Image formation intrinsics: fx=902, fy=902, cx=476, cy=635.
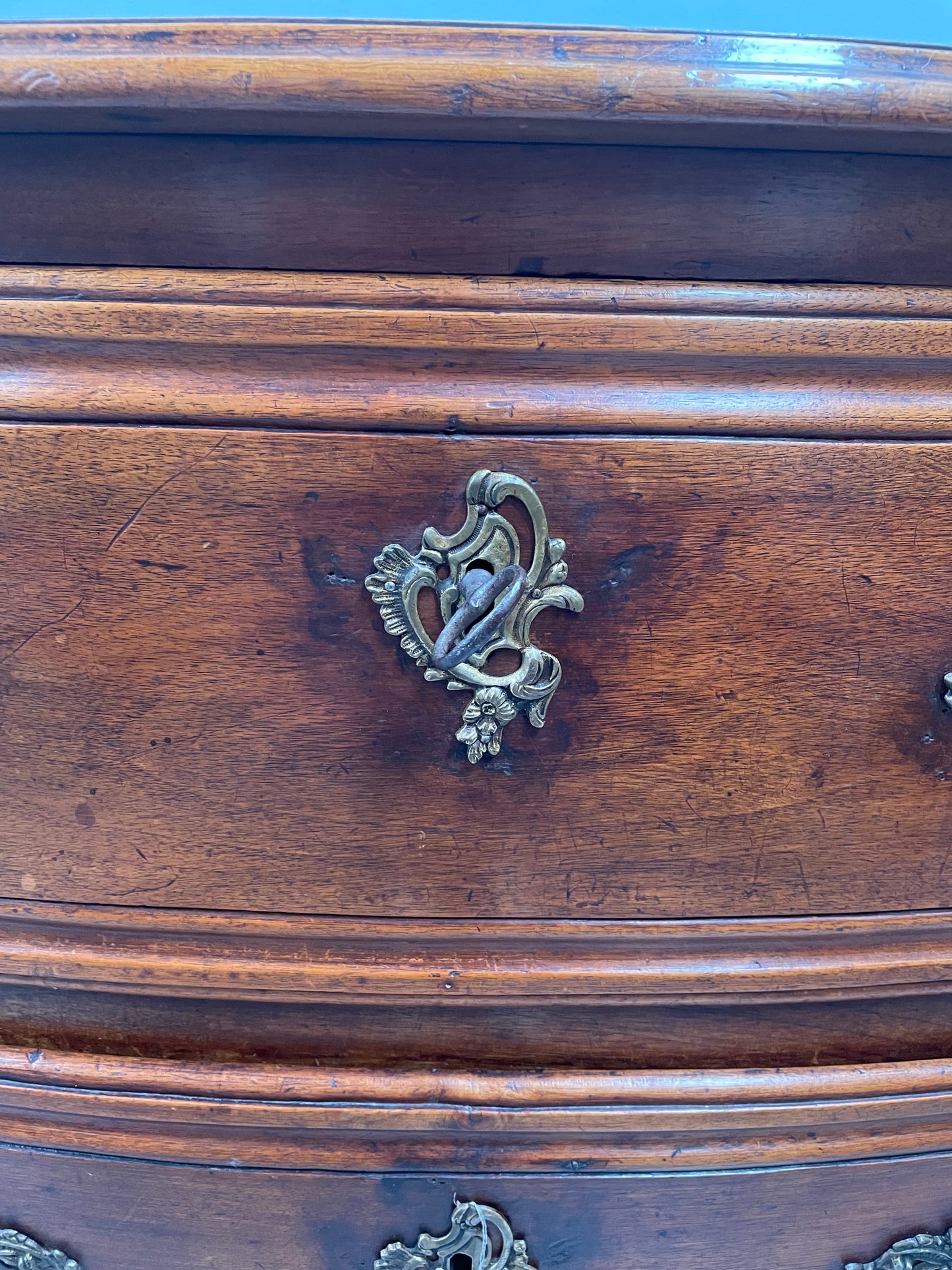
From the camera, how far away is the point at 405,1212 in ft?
1.43

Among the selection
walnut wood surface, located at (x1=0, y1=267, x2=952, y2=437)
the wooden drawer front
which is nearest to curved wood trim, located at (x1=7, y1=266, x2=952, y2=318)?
walnut wood surface, located at (x1=0, y1=267, x2=952, y2=437)

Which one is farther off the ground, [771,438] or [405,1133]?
[771,438]

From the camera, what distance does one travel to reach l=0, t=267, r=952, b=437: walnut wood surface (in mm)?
328

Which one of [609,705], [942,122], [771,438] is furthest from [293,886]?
[942,122]

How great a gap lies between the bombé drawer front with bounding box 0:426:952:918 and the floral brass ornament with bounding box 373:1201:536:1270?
0.50 feet

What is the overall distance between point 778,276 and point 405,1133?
40 cm

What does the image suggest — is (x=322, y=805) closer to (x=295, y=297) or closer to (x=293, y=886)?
(x=293, y=886)

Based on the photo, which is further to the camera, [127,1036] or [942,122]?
[127,1036]

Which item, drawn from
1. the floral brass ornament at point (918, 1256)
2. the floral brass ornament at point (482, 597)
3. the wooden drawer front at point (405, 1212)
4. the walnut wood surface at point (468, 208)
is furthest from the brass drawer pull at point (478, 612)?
the floral brass ornament at point (918, 1256)

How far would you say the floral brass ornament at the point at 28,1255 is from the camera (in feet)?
1.44

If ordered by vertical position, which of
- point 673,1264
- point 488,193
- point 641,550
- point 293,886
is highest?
point 488,193

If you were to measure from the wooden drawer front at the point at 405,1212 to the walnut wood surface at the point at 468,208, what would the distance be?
0.41 metres

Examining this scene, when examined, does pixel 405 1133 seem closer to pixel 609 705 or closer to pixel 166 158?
pixel 609 705

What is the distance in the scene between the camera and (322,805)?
378mm
